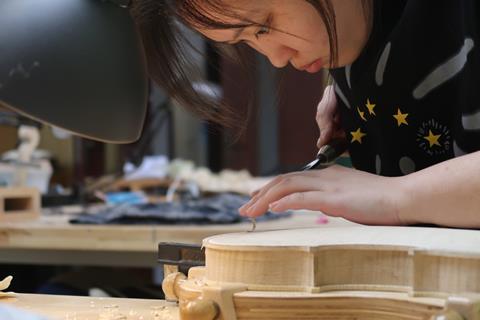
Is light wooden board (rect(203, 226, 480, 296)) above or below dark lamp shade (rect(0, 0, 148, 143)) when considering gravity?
below

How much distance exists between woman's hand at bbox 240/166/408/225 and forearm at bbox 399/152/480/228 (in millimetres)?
14

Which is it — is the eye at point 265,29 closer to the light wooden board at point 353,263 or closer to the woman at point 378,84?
the woman at point 378,84

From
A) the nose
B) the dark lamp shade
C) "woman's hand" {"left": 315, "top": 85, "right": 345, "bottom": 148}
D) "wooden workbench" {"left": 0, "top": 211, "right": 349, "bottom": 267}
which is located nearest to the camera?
the dark lamp shade

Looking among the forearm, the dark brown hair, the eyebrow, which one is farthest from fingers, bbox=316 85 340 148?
the forearm

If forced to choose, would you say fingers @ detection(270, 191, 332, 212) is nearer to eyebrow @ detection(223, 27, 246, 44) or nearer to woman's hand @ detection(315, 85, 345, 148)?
eyebrow @ detection(223, 27, 246, 44)

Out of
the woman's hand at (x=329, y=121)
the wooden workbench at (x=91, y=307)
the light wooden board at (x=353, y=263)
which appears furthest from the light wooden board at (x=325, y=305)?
the woman's hand at (x=329, y=121)

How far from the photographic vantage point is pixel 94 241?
173cm

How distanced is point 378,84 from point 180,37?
303mm

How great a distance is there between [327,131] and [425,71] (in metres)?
0.25

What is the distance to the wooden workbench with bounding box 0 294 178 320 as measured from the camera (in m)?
0.74

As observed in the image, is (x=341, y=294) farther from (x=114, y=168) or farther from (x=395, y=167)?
(x=114, y=168)

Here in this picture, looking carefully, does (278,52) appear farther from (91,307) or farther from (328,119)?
(91,307)

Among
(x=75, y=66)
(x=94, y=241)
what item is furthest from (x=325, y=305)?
(x=94, y=241)

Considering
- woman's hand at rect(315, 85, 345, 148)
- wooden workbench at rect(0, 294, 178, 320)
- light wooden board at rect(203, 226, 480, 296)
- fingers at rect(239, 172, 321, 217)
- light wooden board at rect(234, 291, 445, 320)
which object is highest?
woman's hand at rect(315, 85, 345, 148)
